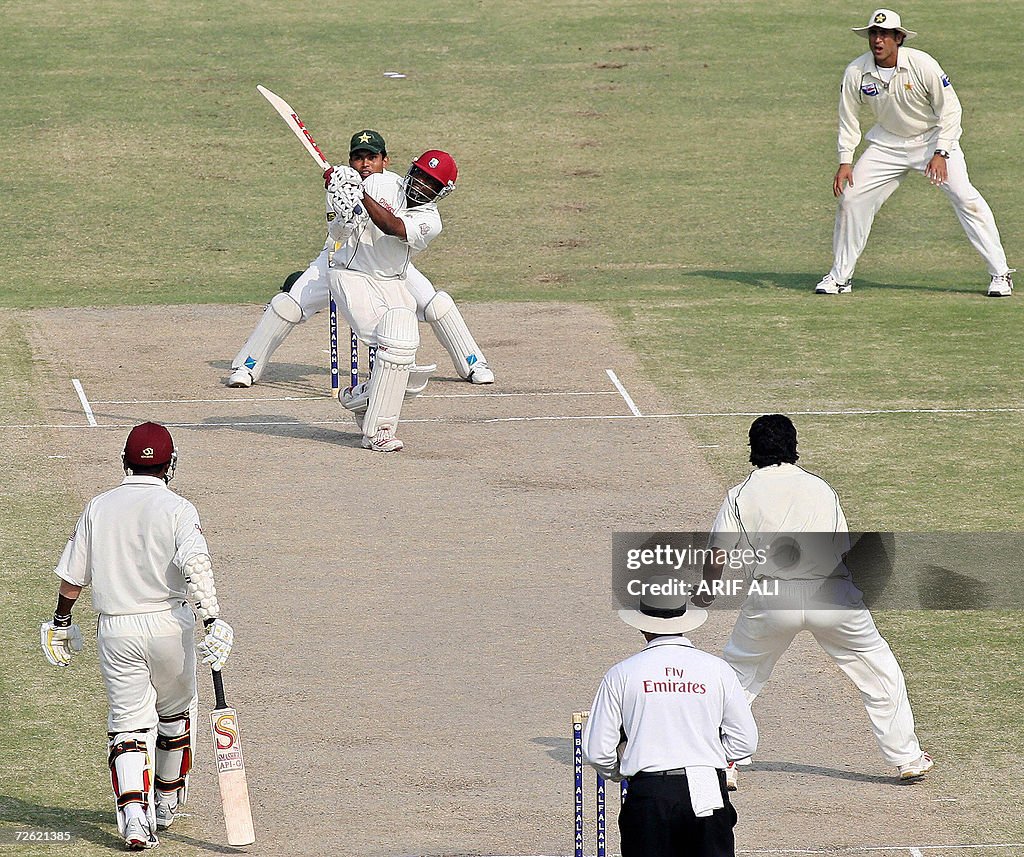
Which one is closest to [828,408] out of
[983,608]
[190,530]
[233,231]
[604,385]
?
[604,385]

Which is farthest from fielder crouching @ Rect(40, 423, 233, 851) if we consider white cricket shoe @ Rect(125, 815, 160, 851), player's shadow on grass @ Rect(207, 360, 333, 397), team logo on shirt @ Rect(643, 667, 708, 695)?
player's shadow on grass @ Rect(207, 360, 333, 397)

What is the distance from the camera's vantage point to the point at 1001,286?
19.9 m

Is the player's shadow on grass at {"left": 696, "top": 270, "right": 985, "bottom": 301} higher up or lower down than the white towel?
higher up

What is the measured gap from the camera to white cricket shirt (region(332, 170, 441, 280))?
568 inches

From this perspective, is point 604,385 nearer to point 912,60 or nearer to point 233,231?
point 912,60

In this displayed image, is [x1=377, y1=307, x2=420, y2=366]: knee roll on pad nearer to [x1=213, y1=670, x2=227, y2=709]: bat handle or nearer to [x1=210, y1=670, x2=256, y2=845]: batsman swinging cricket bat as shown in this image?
[x1=213, y1=670, x2=227, y2=709]: bat handle

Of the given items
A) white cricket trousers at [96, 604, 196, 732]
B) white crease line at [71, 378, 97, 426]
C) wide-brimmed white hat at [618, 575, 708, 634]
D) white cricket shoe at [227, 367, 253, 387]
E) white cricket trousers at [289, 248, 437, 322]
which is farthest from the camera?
white cricket shoe at [227, 367, 253, 387]

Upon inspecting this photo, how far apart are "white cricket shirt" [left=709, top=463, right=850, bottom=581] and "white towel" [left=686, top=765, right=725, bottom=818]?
1.84 m

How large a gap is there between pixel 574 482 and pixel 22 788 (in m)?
5.89

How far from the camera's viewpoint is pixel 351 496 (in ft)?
45.2

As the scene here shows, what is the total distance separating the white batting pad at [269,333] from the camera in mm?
16516

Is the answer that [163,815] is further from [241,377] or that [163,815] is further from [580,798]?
[241,377]

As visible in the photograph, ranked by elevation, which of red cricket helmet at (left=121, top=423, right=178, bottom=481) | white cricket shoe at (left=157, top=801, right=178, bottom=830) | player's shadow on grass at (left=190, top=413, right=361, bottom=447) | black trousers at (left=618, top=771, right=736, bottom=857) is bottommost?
black trousers at (left=618, top=771, right=736, bottom=857)

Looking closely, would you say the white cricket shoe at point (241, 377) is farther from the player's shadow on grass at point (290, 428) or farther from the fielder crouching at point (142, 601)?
the fielder crouching at point (142, 601)
